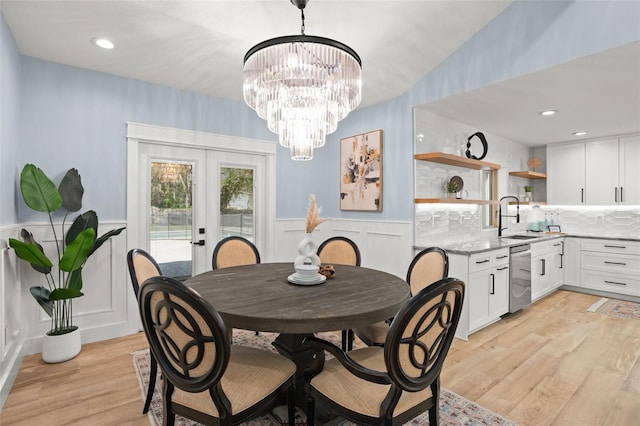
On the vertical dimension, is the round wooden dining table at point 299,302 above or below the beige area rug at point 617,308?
above

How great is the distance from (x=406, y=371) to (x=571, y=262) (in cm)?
514

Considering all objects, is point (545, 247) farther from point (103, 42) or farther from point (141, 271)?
point (103, 42)

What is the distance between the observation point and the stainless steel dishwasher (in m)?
3.84

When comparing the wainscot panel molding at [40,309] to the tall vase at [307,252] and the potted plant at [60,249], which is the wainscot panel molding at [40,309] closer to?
the potted plant at [60,249]

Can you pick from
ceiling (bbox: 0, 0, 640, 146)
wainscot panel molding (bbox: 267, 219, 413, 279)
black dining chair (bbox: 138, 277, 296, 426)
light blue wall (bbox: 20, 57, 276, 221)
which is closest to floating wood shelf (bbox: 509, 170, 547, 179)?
ceiling (bbox: 0, 0, 640, 146)

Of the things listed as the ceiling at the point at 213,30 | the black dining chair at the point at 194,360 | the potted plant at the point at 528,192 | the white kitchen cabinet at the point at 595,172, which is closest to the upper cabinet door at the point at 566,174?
the white kitchen cabinet at the point at 595,172

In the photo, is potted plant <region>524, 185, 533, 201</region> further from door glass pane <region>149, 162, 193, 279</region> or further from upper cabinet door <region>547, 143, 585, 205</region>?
door glass pane <region>149, 162, 193, 279</region>

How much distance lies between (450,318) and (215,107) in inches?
136

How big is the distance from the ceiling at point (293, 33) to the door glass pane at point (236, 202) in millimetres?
931

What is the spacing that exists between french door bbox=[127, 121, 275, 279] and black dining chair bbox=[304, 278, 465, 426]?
106 inches

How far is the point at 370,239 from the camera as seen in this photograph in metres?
4.30

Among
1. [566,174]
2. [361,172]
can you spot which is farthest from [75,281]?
[566,174]

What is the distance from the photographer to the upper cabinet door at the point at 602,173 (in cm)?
504

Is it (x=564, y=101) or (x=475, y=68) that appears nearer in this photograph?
(x=475, y=68)
